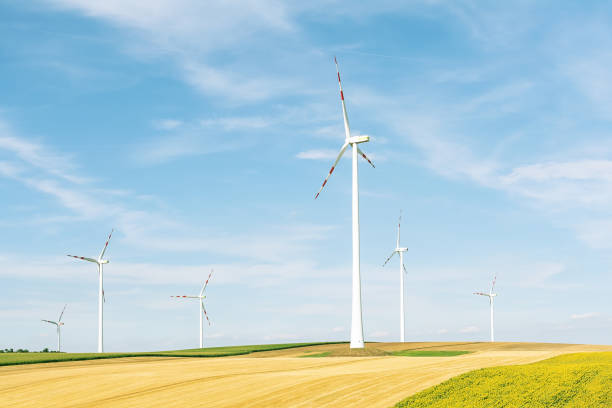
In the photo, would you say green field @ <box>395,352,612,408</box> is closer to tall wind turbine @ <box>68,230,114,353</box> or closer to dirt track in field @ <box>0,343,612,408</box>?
dirt track in field @ <box>0,343,612,408</box>

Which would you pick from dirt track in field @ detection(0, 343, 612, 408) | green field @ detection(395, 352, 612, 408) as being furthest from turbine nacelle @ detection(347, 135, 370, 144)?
green field @ detection(395, 352, 612, 408)

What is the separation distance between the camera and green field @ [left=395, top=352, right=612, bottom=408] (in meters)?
29.5

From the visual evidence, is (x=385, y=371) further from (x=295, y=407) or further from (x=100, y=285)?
(x=100, y=285)

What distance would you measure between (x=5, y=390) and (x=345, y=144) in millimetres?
40914

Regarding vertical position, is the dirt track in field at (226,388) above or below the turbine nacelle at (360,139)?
below

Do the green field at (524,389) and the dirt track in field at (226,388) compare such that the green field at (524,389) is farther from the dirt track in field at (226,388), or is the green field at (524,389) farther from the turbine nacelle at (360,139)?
the turbine nacelle at (360,139)

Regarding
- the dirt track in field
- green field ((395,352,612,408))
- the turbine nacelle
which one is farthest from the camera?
the turbine nacelle

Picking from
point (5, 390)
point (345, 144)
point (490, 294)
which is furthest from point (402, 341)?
point (5, 390)

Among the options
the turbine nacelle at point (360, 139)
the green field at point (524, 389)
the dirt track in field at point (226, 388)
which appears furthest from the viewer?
the turbine nacelle at point (360, 139)

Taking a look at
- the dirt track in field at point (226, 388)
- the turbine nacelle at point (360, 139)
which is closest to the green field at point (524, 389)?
the dirt track in field at point (226, 388)

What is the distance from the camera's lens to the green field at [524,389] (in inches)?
1161

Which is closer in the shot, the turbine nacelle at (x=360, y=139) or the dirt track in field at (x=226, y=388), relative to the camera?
the dirt track in field at (x=226, y=388)

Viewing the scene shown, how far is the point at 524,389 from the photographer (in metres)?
31.8

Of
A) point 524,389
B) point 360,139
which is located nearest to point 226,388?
point 524,389
